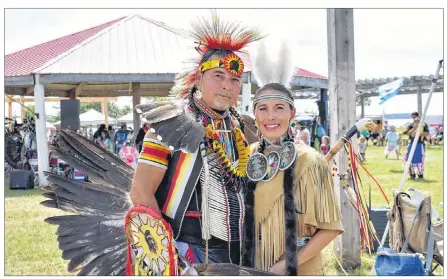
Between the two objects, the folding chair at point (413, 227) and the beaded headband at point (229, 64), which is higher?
the beaded headband at point (229, 64)

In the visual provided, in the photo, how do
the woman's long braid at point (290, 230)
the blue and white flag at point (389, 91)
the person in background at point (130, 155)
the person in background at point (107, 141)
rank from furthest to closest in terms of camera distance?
the person in background at point (107, 141)
the person in background at point (130, 155)
the blue and white flag at point (389, 91)
the woman's long braid at point (290, 230)

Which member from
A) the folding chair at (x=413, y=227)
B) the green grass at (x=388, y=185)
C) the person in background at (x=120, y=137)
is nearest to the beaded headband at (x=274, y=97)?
the folding chair at (x=413, y=227)

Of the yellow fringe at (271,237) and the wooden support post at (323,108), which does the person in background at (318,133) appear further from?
the yellow fringe at (271,237)

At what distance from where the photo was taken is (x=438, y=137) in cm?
2800

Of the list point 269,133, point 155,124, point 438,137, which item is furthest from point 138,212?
point 438,137

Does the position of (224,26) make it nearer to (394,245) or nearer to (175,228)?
(175,228)

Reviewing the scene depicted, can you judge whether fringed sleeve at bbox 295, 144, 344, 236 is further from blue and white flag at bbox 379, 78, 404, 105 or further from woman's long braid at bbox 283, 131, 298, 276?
blue and white flag at bbox 379, 78, 404, 105

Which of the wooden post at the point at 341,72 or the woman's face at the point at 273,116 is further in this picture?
the wooden post at the point at 341,72

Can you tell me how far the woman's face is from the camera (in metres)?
2.35

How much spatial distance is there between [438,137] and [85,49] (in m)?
21.3

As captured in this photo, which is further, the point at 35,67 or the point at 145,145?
the point at 35,67

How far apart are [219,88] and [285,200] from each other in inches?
24.7

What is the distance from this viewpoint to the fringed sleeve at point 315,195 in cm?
229

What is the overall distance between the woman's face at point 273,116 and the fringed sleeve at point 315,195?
0.17 m
